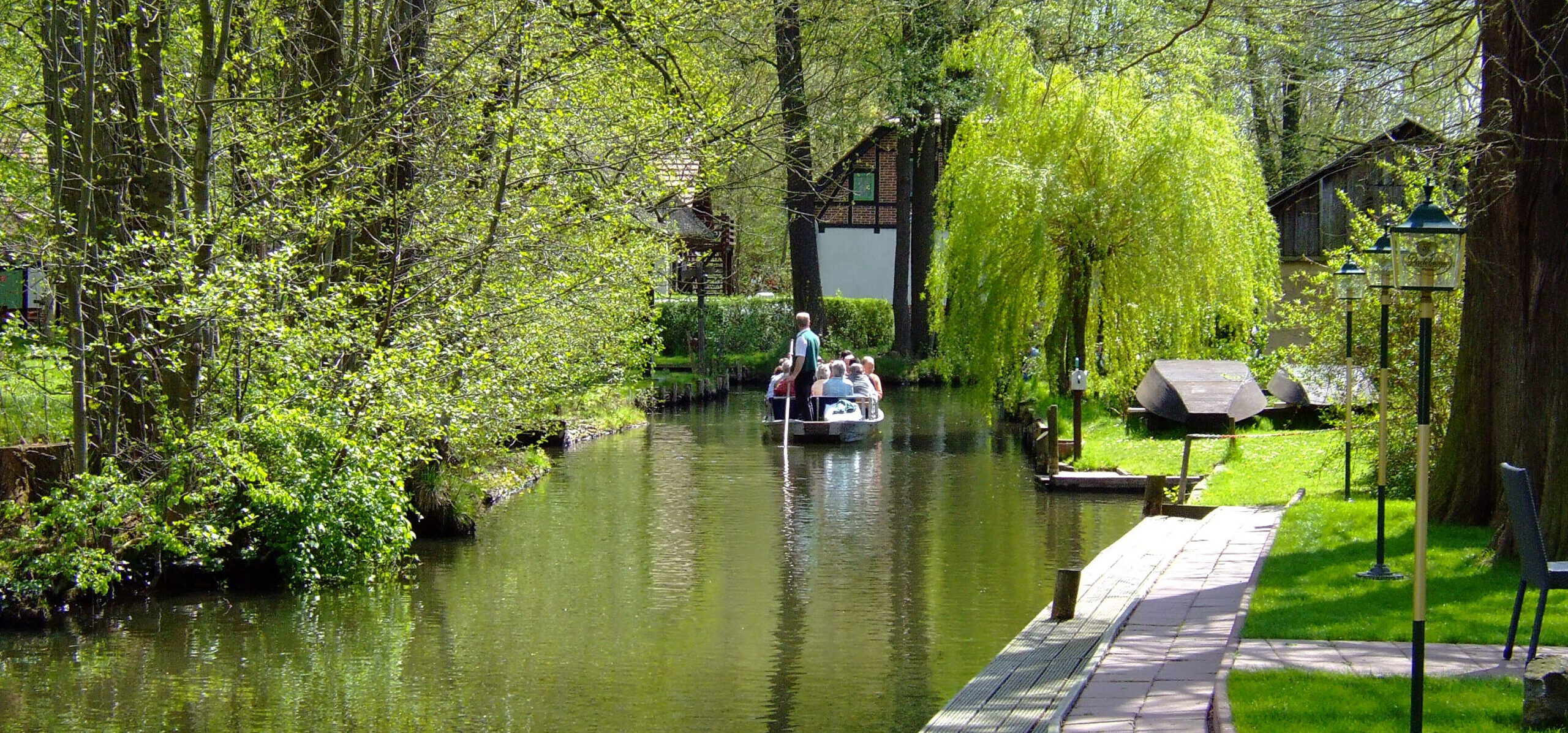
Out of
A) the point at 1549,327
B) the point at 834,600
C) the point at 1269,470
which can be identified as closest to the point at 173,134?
the point at 834,600

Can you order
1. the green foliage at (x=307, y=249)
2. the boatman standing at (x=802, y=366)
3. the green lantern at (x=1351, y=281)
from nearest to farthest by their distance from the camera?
the green foliage at (x=307, y=249) < the green lantern at (x=1351, y=281) < the boatman standing at (x=802, y=366)

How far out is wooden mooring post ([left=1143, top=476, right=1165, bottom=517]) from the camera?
14312mm

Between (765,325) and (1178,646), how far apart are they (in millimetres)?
32268

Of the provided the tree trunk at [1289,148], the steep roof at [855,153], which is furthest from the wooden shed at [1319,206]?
the steep roof at [855,153]

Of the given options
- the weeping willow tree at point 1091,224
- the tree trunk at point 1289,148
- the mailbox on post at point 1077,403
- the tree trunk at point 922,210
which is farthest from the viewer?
the tree trunk at point 922,210

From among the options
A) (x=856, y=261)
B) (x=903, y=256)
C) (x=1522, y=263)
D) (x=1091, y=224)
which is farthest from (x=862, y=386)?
(x=856, y=261)

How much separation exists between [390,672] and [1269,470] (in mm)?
11514

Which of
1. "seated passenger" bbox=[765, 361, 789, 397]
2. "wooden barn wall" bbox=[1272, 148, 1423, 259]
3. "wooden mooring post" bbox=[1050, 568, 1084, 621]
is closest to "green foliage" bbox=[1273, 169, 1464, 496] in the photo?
"wooden mooring post" bbox=[1050, 568, 1084, 621]

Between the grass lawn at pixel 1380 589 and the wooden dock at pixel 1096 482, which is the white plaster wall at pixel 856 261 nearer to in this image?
the wooden dock at pixel 1096 482

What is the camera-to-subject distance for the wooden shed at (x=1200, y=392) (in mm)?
21375

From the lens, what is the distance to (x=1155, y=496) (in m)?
14.4

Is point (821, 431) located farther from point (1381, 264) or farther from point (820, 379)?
point (1381, 264)

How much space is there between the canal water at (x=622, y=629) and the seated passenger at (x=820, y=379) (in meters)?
6.52

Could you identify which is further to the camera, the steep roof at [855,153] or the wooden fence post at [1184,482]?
the steep roof at [855,153]
